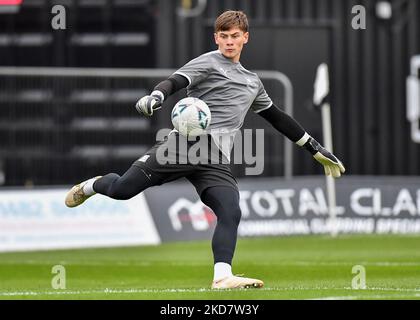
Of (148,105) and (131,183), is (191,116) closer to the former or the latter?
(148,105)

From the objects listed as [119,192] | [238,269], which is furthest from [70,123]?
[119,192]

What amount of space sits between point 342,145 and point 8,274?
1210 cm

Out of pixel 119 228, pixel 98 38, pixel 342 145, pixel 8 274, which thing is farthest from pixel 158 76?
pixel 8 274

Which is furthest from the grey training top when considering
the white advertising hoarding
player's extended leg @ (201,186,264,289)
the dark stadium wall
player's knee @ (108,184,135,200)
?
the dark stadium wall

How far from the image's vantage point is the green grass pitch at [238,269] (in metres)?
10.0

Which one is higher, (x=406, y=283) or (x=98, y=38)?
(x=98, y=38)

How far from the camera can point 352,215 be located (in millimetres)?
21016

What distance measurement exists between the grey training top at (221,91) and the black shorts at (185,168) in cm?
13

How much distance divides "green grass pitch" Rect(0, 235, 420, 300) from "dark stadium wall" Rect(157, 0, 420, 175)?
15.0ft

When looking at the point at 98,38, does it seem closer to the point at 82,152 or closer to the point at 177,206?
the point at 82,152

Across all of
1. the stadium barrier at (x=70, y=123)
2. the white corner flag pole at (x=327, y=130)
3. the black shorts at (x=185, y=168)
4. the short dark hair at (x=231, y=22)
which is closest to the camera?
the short dark hair at (x=231, y=22)

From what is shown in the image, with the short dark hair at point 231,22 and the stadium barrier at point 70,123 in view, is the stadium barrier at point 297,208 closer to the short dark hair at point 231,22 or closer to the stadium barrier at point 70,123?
the stadium barrier at point 70,123

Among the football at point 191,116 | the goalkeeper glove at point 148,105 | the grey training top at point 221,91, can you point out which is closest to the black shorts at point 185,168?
the grey training top at point 221,91

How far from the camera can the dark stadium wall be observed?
78.9ft
